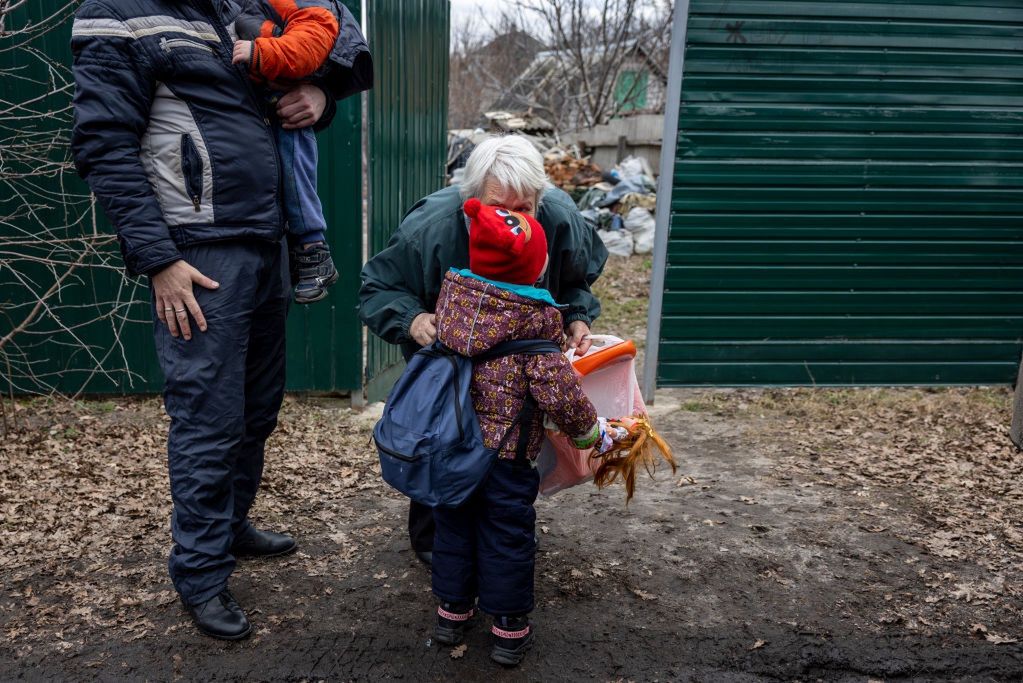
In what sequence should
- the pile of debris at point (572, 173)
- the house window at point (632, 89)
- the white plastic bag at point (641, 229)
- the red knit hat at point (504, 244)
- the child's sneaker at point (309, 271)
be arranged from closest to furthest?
the red knit hat at point (504, 244), the child's sneaker at point (309, 271), the white plastic bag at point (641, 229), the pile of debris at point (572, 173), the house window at point (632, 89)

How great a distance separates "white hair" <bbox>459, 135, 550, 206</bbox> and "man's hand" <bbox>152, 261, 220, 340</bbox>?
89 cm

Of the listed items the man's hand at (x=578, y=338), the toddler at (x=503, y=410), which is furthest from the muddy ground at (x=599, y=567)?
the man's hand at (x=578, y=338)

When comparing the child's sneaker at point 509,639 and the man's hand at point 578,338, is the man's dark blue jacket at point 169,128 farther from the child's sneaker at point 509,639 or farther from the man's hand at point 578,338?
the child's sneaker at point 509,639

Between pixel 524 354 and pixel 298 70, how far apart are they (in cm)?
117

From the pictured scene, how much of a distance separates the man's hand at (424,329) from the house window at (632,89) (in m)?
15.9

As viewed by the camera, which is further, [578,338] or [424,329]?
[578,338]

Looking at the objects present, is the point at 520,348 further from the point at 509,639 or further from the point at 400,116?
the point at 400,116

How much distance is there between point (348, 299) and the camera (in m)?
5.56

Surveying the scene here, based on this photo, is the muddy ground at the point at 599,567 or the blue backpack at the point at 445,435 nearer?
the blue backpack at the point at 445,435

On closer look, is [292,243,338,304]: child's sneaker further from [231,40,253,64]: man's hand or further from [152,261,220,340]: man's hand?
[231,40,253,64]: man's hand

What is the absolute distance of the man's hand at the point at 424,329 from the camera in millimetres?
2930

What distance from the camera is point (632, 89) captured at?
1822 cm

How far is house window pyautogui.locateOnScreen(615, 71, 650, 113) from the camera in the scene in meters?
18.4

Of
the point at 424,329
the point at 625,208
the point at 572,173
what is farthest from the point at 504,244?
the point at 572,173
